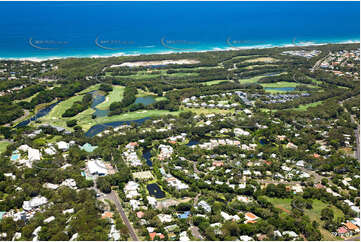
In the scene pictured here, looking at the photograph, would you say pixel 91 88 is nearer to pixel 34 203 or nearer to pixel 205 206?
pixel 34 203

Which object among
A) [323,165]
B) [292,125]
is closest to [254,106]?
[292,125]

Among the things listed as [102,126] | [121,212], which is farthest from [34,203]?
[102,126]

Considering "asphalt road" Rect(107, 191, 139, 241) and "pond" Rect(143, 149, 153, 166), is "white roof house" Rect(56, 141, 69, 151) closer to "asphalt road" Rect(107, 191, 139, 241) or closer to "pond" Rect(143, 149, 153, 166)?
"pond" Rect(143, 149, 153, 166)

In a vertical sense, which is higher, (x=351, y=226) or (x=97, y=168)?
(x=97, y=168)

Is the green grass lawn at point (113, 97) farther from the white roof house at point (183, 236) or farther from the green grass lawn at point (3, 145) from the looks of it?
the white roof house at point (183, 236)

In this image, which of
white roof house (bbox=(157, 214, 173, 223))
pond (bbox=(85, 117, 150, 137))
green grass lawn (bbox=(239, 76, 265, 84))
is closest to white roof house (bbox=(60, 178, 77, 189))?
white roof house (bbox=(157, 214, 173, 223))

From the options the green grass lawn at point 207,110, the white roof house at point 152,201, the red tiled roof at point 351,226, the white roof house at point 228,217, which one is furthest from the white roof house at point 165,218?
the green grass lawn at point 207,110

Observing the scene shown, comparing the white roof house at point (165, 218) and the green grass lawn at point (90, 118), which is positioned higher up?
the green grass lawn at point (90, 118)

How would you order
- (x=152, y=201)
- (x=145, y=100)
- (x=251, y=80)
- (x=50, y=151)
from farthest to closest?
(x=251, y=80) → (x=145, y=100) → (x=50, y=151) → (x=152, y=201)

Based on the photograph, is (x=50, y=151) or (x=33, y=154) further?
(x=50, y=151)
